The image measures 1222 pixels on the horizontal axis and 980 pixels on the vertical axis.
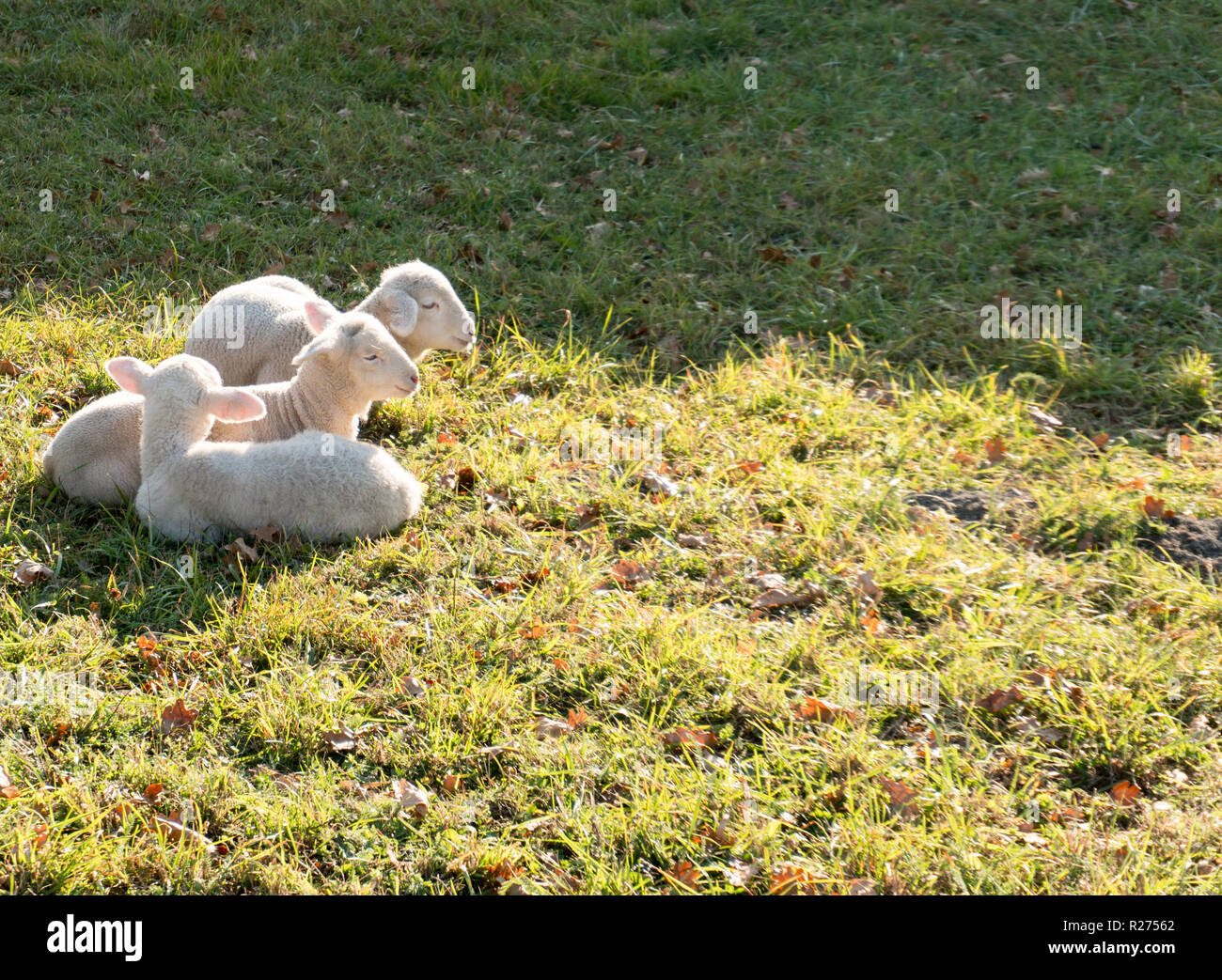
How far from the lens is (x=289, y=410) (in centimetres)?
521

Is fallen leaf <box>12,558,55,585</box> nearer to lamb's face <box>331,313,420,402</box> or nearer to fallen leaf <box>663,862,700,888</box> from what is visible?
lamb's face <box>331,313,420,402</box>

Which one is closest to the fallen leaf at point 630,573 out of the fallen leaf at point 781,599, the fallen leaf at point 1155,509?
the fallen leaf at point 781,599

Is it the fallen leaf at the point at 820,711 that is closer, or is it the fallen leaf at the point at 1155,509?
the fallen leaf at the point at 820,711

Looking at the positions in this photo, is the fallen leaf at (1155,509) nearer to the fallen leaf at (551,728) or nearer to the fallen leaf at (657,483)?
the fallen leaf at (657,483)

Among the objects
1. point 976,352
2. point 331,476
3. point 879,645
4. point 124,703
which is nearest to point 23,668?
point 124,703

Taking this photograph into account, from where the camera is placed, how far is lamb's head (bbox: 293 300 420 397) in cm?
503

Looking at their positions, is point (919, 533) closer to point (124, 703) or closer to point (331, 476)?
point (331, 476)

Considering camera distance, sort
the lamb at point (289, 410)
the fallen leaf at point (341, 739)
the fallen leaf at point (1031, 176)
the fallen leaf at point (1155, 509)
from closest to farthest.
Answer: the fallen leaf at point (341, 739) < the lamb at point (289, 410) < the fallen leaf at point (1155, 509) < the fallen leaf at point (1031, 176)

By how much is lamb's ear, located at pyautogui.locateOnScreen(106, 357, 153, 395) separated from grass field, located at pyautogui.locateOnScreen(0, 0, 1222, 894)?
1.92ft

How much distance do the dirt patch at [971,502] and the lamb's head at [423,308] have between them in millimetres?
2423
